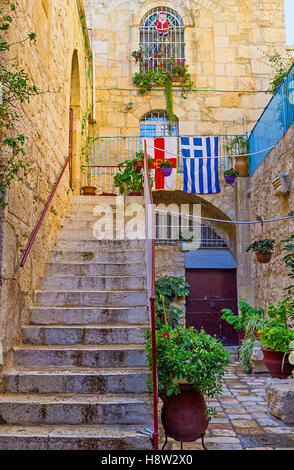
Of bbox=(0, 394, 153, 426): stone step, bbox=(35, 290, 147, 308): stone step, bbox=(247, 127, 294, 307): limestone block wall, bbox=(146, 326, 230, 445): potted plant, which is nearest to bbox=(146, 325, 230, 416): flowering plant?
bbox=(146, 326, 230, 445): potted plant

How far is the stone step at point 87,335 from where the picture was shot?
3566 mm

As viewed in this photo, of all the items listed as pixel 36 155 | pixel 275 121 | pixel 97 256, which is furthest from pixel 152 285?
pixel 275 121

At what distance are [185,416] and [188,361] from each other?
0.38 meters

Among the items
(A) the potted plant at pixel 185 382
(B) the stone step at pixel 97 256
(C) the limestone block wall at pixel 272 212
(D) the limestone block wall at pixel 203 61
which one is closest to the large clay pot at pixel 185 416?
(A) the potted plant at pixel 185 382

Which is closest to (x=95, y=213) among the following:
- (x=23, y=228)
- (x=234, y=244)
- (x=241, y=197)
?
(x=23, y=228)

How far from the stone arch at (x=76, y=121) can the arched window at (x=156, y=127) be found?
287 cm

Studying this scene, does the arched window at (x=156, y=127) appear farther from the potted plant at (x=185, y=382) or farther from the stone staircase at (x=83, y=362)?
the potted plant at (x=185, y=382)

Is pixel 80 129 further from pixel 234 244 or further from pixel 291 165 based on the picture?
pixel 234 244

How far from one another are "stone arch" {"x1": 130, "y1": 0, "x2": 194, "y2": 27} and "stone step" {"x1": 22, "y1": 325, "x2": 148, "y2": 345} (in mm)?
9498

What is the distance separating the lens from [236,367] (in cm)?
681

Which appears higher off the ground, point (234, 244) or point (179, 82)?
point (179, 82)

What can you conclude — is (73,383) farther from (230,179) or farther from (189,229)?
(189,229)
